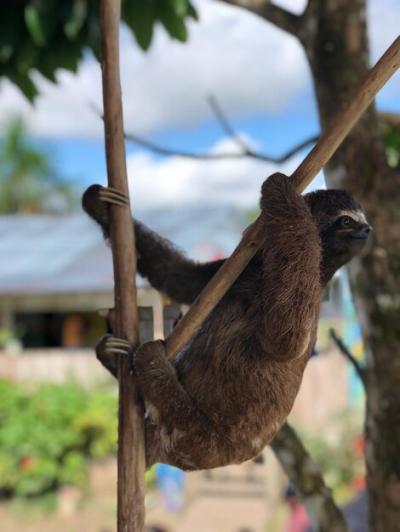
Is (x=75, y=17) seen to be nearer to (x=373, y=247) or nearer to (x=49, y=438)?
(x=373, y=247)

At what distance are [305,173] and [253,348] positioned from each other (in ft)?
1.36

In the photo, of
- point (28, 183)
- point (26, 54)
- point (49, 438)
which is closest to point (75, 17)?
point (26, 54)

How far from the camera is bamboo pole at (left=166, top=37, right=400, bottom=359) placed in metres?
1.25

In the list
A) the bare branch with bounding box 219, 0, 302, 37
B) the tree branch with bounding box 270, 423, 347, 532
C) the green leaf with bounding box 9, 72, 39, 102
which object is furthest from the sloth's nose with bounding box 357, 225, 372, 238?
the green leaf with bounding box 9, 72, 39, 102

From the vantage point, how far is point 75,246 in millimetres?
14125

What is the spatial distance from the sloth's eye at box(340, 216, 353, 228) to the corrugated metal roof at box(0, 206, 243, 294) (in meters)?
9.80

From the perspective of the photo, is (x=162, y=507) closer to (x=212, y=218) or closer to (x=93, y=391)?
(x=93, y=391)

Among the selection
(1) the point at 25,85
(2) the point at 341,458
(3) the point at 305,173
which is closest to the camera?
(3) the point at 305,173

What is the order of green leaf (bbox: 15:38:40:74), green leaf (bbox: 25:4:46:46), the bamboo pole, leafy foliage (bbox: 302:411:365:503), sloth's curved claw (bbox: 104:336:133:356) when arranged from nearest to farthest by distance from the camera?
the bamboo pole < sloth's curved claw (bbox: 104:336:133:356) < green leaf (bbox: 25:4:46:46) < green leaf (bbox: 15:38:40:74) < leafy foliage (bbox: 302:411:365:503)

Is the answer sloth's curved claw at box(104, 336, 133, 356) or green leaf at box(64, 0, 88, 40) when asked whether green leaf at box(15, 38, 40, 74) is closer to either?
green leaf at box(64, 0, 88, 40)

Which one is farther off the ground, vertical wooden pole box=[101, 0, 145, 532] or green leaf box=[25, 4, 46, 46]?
green leaf box=[25, 4, 46, 46]

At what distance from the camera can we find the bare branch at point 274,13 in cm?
236

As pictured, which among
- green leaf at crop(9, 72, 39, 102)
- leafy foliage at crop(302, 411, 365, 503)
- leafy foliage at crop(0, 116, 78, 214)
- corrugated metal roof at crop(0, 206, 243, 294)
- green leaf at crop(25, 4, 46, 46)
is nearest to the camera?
green leaf at crop(25, 4, 46, 46)

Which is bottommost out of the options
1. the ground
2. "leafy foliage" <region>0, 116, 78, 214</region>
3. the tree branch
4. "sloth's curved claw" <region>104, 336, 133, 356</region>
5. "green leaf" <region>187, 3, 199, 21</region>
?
the tree branch
